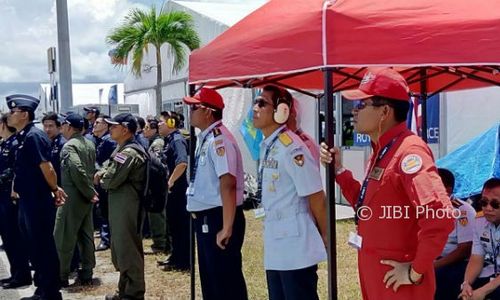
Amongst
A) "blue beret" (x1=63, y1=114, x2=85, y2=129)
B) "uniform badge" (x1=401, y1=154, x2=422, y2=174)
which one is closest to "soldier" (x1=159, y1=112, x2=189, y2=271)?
"blue beret" (x1=63, y1=114, x2=85, y2=129)

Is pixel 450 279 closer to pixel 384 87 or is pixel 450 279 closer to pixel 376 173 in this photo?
pixel 376 173

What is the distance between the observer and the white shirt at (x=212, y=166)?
4.39 metres

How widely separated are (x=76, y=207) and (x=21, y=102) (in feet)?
4.33

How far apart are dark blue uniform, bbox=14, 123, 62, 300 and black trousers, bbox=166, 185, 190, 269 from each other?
1811 millimetres

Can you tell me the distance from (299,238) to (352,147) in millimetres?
7728

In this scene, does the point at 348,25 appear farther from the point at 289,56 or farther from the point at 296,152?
the point at 296,152

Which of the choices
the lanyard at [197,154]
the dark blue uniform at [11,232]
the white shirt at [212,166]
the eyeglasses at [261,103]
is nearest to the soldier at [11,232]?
the dark blue uniform at [11,232]

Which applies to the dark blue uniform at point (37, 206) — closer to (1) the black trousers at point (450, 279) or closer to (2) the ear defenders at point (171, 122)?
(2) the ear defenders at point (171, 122)

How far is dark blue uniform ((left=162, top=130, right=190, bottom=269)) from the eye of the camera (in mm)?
7176

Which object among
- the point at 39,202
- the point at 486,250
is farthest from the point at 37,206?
the point at 486,250

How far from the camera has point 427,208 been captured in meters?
2.52

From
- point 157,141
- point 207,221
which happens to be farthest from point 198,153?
point 157,141

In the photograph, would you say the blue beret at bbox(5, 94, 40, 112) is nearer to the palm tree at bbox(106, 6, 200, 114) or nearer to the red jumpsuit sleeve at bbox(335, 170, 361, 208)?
the red jumpsuit sleeve at bbox(335, 170, 361, 208)

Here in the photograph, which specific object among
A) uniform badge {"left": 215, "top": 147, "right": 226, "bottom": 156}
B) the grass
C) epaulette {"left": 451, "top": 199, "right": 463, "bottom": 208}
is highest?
uniform badge {"left": 215, "top": 147, "right": 226, "bottom": 156}
